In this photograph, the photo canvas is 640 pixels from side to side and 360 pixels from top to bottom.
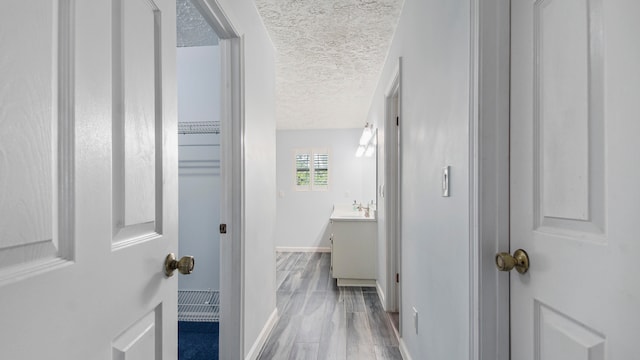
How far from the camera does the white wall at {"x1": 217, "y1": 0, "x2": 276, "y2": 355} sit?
195 centimetres

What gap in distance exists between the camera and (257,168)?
A: 222 centimetres

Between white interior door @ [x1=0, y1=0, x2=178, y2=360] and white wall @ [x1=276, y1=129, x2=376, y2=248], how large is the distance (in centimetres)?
537

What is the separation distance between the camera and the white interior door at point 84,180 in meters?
0.46

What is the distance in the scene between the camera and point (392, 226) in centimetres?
298

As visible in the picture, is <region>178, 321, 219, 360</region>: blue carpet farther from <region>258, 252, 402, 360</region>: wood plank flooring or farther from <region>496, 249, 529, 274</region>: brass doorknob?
<region>496, 249, 529, 274</region>: brass doorknob

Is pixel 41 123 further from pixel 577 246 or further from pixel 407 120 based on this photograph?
pixel 407 120

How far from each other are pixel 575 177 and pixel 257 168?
1831 millimetres

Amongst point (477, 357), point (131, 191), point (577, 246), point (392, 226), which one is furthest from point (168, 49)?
point (392, 226)

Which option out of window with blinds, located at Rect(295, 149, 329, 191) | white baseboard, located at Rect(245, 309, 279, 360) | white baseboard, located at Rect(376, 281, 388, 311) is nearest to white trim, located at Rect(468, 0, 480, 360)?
white baseboard, located at Rect(245, 309, 279, 360)

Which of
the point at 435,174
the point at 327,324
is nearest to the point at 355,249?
the point at 327,324

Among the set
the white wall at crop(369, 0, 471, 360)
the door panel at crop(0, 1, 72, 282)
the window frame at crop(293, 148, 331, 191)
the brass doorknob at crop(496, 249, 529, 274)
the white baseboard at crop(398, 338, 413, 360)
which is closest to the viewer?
the door panel at crop(0, 1, 72, 282)

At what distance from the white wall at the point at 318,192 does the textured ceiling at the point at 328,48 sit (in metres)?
1.51

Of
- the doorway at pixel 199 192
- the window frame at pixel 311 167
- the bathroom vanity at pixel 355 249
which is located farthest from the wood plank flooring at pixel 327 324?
the window frame at pixel 311 167

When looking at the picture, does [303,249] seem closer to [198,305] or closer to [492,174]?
[198,305]
